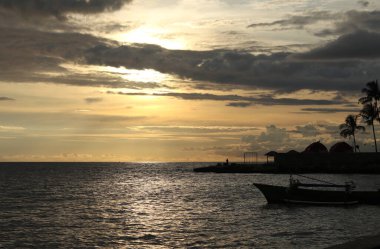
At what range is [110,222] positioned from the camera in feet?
125

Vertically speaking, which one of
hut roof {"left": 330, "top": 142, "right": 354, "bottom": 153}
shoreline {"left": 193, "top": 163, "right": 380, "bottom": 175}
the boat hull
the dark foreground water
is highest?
hut roof {"left": 330, "top": 142, "right": 354, "bottom": 153}

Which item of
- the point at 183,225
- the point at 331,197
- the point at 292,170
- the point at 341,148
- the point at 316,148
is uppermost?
the point at 316,148

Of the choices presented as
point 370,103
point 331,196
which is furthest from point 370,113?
point 331,196

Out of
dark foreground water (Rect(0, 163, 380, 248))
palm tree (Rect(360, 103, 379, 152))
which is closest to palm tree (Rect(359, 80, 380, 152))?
palm tree (Rect(360, 103, 379, 152))

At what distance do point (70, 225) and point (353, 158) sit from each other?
3451 inches

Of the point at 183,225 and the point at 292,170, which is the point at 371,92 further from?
the point at 183,225

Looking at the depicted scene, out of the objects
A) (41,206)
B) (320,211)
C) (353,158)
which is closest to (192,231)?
(320,211)

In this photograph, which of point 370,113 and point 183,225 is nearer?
point 183,225

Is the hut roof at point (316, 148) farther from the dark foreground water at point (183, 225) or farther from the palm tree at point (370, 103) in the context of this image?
the dark foreground water at point (183, 225)

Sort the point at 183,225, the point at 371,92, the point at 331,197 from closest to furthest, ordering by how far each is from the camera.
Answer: the point at 183,225
the point at 331,197
the point at 371,92

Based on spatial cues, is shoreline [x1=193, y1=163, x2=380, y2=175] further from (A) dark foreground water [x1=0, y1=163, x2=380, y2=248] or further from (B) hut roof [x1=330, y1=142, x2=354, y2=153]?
(A) dark foreground water [x1=0, y1=163, x2=380, y2=248]

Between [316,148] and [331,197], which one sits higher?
[316,148]

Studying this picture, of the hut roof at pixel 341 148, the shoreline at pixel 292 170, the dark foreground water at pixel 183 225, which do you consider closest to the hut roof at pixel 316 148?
the hut roof at pixel 341 148

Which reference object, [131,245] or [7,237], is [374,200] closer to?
[131,245]
